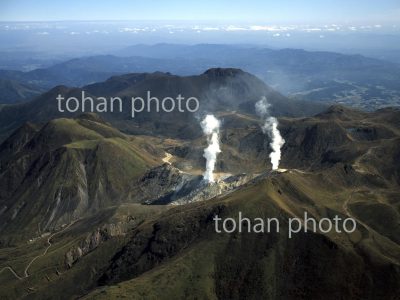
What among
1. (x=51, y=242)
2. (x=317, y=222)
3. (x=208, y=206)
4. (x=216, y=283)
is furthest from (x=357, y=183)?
(x=51, y=242)

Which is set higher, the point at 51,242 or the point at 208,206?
the point at 208,206

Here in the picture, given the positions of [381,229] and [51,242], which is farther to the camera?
[51,242]

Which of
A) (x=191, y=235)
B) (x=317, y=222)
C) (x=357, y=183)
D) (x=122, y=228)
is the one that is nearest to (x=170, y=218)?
(x=191, y=235)

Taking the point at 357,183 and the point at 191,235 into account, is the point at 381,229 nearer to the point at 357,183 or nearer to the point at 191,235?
the point at 357,183

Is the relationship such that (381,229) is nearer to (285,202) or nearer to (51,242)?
(285,202)

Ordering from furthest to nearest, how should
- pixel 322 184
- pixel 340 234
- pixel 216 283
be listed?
pixel 322 184 → pixel 340 234 → pixel 216 283

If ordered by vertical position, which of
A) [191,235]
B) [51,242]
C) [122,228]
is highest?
[191,235]

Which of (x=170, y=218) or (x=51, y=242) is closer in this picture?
(x=170, y=218)

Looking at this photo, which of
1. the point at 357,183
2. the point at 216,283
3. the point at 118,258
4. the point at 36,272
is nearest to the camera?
the point at 216,283

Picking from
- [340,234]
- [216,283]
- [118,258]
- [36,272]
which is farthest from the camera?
[36,272]
